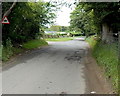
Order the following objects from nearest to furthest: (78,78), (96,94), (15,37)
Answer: (96,94) → (78,78) → (15,37)

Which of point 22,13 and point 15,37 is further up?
point 22,13

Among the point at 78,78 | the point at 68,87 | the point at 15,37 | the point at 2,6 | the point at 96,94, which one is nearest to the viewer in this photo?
the point at 96,94

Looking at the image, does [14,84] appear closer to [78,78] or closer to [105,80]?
[78,78]

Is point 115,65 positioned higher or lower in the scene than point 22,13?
lower

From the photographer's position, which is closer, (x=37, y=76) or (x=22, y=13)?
(x=37, y=76)

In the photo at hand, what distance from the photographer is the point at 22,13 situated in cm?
2138

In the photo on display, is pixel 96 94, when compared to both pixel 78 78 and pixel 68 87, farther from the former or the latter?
pixel 78 78

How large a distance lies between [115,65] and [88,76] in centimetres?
188

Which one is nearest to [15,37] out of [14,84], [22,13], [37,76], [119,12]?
[22,13]

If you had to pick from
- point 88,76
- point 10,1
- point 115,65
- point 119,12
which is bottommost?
point 88,76

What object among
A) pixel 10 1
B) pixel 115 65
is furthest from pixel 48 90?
pixel 10 1

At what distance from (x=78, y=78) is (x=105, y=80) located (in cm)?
126

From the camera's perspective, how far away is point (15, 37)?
2067cm

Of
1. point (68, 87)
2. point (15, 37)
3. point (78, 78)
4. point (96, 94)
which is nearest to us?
point (96, 94)
